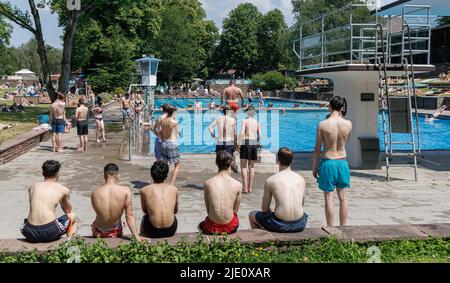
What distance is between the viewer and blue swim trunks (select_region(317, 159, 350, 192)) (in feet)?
21.4

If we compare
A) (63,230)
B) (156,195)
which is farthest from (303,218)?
(63,230)

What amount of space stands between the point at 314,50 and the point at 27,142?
901 cm

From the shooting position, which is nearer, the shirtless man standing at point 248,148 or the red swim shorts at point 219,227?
the red swim shorts at point 219,227

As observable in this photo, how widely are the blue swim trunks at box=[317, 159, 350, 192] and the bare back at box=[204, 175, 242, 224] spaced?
5.10ft

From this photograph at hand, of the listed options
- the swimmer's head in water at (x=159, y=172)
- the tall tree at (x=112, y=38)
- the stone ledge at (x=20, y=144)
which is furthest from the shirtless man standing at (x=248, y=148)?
the tall tree at (x=112, y=38)

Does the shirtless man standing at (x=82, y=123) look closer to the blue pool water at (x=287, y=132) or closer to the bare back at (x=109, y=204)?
the blue pool water at (x=287, y=132)

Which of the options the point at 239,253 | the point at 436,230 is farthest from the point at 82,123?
the point at 436,230

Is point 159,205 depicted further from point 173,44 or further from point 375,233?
point 173,44

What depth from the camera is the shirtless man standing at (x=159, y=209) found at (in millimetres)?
5246

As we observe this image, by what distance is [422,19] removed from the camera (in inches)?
501

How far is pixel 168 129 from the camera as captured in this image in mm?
9242

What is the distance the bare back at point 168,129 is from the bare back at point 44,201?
13.2 ft

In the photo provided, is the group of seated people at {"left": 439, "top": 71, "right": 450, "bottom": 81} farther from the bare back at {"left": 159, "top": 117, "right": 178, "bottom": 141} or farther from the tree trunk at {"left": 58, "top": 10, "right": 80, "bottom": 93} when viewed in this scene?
the bare back at {"left": 159, "top": 117, "right": 178, "bottom": 141}

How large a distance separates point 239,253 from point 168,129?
496 cm
